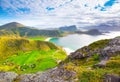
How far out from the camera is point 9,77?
34.8 metres

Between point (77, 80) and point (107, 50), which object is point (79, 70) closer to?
point (77, 80)

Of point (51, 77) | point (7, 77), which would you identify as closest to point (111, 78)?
point (51, 77)

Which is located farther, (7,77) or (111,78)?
(7,77)

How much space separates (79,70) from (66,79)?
2595 millimetres

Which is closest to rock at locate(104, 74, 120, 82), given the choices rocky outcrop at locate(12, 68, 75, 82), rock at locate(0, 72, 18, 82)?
rocky outcrop at locate(12, 68, 75, 82)

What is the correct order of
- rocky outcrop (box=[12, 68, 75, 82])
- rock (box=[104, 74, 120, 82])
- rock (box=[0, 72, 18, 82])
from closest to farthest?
rock (box=[104, 74, 120, 82])
rocky outcrop (box=[12, 68, 75, 82])
rock (box=[0, 72, 18, 82])

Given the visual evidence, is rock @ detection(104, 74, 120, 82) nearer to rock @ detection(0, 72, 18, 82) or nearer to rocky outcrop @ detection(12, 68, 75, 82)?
rocky outcrop @ detection(12, 68, 75, 82)

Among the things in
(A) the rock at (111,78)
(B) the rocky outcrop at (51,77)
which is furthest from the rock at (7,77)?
(A) the rock at (111,78)

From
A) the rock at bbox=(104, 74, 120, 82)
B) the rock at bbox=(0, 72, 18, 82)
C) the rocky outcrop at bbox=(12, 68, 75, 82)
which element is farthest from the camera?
the rock at bbox=(0, 72, 18, 82)

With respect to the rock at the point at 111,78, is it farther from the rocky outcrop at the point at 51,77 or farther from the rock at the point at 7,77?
the rock at the point at 7,77

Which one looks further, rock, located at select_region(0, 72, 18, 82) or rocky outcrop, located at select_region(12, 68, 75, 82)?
rock, located at select_region(0, 72, 18, 82)

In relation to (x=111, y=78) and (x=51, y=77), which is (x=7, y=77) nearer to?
(x=51, y=77)

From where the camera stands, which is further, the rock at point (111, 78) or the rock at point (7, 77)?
the rock at point (7, 77)

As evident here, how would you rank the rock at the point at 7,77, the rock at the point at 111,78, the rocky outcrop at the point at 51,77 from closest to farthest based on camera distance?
1. the rock at the point at 111,78
2. the rocky outcrop at the point at 51,77
3. the rock at the point at 7,77
